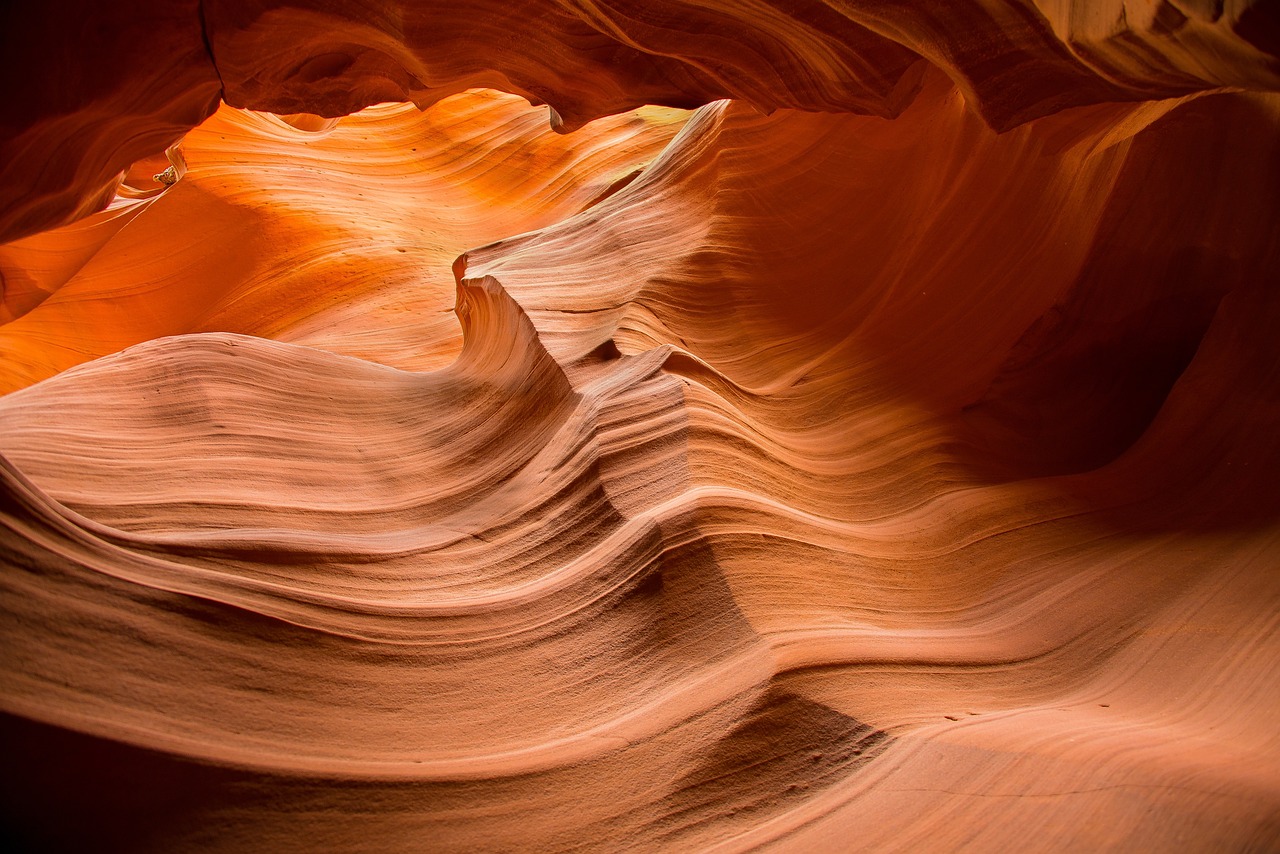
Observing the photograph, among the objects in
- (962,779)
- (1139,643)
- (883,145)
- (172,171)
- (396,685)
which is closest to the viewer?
(962,779)

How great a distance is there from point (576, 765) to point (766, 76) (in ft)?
6.15

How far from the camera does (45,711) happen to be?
1.42m

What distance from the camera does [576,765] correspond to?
5.33 feet

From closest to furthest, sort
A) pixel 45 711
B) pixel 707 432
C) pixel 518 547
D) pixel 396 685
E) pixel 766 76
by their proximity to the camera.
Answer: pixel 45 711 → pixel 396 685 → pixel 518 547 → pixel 707 432 → pixel 766 76

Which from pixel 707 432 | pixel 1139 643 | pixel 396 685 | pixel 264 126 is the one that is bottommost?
pixel 1139 643

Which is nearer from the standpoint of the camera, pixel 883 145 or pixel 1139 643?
pixel 1139 643

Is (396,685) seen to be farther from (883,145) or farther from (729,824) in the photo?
(883,145)

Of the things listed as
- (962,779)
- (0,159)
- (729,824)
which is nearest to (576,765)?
(729,824)

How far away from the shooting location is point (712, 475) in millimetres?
2203

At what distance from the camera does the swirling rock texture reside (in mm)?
1525

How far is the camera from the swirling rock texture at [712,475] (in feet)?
5.00

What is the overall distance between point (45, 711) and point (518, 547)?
0.97 meters

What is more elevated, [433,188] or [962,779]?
[433,188]

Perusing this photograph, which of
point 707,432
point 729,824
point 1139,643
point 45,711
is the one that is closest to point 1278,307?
point 1139,643
